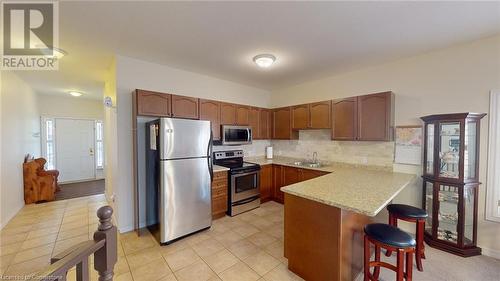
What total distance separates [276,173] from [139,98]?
2.86 meters

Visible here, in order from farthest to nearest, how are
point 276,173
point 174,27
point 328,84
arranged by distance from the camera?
point 276,173 → point 328,84 → point 174,27

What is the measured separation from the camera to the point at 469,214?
242cm

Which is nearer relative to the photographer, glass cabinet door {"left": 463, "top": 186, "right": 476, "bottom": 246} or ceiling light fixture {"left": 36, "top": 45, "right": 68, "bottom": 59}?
glass cabinet door {"left": 463, "top": 186, "right": 476, "bottom": 246}

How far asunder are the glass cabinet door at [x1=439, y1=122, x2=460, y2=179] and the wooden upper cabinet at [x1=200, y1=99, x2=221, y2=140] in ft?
10.7

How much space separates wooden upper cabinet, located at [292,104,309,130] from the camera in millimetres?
3973

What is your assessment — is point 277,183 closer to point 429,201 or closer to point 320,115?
point 320,115

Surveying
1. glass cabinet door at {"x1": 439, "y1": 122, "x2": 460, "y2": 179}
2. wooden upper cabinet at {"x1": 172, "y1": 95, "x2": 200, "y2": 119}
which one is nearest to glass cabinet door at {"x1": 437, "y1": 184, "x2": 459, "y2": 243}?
glass cabinet door at {"x1": 439, "y1": 122, "x2": 460, "y2": 179}

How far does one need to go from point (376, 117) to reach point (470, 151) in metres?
1.08

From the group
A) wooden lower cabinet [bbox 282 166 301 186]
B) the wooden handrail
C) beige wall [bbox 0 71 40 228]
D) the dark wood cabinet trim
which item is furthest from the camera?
wooden lower cabinet [bbox 282 166 301 186]

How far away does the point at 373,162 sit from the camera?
10.9ft

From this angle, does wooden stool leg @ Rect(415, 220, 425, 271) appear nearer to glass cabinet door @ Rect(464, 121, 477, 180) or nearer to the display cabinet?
the display cabinet

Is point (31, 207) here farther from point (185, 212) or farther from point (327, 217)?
point (327, 217)

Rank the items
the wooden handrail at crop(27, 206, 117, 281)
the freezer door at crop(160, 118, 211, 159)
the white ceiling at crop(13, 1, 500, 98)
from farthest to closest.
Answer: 1. the freezer door at crop(160, 118, 211, 159)
2. the white ceiling at crop(13, 1, 500, 98)
3. the wooden handrail at crop(27, 206, 117, 281)

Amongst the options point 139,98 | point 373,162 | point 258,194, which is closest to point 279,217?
point 258,194
